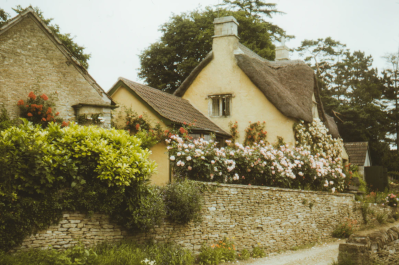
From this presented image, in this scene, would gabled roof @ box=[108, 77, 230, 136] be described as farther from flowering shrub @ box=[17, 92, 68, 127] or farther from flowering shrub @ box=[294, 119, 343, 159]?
flowering shrub @ box=[17, 92, 68, 127]

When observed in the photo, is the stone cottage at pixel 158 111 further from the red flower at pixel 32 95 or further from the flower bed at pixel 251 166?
the red flower at pixel 32 95

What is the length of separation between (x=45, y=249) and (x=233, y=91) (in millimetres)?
12995

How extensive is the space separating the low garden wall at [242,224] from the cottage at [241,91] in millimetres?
4192

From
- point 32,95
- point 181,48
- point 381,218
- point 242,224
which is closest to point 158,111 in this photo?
point 32,95

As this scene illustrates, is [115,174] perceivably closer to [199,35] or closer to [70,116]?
[70,116]

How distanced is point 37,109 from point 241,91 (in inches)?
379

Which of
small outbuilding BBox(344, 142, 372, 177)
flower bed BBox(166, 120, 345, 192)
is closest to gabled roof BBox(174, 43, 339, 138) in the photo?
flower bed BBox(166, 120, 345, 192)

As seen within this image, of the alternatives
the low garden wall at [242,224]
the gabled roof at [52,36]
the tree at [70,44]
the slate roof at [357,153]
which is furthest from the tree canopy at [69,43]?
the slate roof at [357,153]

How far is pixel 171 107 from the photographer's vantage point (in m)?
16.0

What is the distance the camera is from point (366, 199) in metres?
17.5

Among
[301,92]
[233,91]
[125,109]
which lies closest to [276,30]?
[301,92]

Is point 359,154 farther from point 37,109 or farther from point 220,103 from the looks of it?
point 37,109

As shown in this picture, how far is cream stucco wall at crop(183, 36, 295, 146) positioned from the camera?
17266mm

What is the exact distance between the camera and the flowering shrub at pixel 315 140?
1734 centimetres
